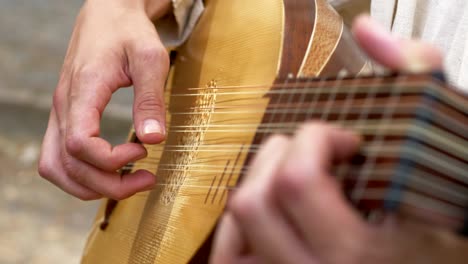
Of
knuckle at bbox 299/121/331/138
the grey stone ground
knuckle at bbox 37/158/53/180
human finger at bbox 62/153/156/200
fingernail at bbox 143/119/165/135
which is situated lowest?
the grey stone ground

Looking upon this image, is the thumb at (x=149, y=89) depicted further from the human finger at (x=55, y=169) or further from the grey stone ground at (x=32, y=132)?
the grey stone ground at (x=32, y=132)

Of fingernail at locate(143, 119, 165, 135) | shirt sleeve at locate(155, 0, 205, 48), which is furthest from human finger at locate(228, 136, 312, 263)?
shirt sleeve at locate(155, 0, 205, 48)

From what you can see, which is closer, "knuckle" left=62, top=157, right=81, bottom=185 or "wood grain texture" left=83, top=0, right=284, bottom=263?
"wood grain texture" left=83, top=0, right=284, bottom=263

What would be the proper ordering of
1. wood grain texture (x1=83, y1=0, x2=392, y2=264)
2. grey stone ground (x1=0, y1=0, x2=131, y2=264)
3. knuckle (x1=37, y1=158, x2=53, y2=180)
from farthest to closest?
grey stone ground (x1=0, y1=0, x2=131, y2=264) < knuckle (x1=37, y1=158, x2=53, y2=180) < wood grain texture (x1=83, y1=0, x2=392, y2=264)

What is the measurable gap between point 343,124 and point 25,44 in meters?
1.92

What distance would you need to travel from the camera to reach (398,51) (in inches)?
17.1

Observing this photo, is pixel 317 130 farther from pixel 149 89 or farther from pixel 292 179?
pixel 149 89

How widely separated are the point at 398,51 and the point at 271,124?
0.18m

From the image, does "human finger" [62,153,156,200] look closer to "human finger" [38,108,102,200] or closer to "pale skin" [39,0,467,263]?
"human finger" [38,108,102,200]

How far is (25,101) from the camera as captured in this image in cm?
217

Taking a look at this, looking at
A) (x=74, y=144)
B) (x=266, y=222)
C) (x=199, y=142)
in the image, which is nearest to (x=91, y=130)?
(x=74, y=144)

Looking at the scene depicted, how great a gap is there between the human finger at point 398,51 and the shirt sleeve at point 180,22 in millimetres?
542

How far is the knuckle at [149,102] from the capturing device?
787 millimetres

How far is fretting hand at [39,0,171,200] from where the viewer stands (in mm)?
782
